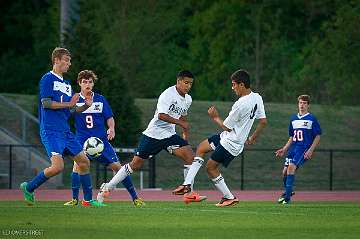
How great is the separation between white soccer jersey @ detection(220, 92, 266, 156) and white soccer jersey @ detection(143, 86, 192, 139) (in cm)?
122

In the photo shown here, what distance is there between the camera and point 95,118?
20797mm

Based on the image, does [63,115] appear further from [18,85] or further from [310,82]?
[18,85]

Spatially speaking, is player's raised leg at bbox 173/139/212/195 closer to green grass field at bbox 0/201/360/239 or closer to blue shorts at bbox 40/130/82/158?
green grass field at bbox 0/201/360/239

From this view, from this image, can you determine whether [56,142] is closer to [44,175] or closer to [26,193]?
[44,175]

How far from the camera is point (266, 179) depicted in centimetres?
4216

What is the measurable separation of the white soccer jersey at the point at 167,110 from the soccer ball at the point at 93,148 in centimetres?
83

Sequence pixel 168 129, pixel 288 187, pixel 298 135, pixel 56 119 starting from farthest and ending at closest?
1. pixel 298 135
2. pixel 288 187
3. pixel 168 129
4. pixel 56 119

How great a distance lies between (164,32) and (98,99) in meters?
34.6

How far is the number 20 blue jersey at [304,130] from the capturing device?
2411cm

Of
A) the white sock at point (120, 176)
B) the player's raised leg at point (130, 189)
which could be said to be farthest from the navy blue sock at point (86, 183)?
the player's raised leg at point (130, 189)

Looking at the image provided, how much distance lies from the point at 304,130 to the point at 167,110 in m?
4.66

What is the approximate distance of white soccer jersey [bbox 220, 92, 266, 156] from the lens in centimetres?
1938

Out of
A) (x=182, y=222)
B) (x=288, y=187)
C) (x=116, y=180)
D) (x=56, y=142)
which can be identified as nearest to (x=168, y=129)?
(x=116, y=180)

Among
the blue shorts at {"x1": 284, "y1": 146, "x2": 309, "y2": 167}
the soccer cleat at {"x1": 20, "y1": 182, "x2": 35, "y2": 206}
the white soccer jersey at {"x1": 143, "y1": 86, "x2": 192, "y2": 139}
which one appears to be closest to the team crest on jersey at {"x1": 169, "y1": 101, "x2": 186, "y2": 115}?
the white soccer jersey at {"x1": 143, "y1": 86, "x2": 192, "y2": 139}
